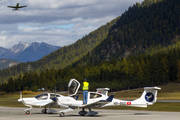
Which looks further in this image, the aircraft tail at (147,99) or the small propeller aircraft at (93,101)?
the aircraft tail at (147,99)

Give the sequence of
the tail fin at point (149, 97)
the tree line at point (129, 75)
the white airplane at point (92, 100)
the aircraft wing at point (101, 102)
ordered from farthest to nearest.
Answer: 1. the tree line at point (129, 75)
2. the tail fin at point (149, 97)
3. the white airplane at point (92, 100)
4. the aircraft wing at point (101, 102)

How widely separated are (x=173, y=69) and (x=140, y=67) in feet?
62.4

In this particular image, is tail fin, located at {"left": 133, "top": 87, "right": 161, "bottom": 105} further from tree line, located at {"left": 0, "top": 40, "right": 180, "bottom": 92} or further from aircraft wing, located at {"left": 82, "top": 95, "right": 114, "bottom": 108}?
tree line, located at {"left": 0, "top": 40, "right": 180, "bottom": 92}

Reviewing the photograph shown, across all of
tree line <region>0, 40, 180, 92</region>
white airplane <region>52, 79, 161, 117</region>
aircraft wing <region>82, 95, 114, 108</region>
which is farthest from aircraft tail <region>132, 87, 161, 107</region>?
tree line <region>0, 40, 180, 92</region>

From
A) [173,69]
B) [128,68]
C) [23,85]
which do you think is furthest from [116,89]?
[23,85]

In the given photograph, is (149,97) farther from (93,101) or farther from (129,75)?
(129,75)

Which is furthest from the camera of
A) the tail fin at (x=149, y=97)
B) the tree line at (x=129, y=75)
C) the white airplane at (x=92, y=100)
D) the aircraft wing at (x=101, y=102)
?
the tree line at (x=129, y=75)

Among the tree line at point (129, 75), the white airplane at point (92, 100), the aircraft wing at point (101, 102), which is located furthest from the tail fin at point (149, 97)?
the tree line at point (129, 75)

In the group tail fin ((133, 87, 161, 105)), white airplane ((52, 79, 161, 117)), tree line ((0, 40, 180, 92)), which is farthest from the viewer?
tree line ((0, 40, 180, 92))

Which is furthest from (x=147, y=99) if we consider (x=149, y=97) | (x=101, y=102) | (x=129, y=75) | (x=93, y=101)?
(x=129, y=75)

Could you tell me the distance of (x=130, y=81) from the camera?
5733 inches

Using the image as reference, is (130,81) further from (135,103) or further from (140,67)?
(135,103)

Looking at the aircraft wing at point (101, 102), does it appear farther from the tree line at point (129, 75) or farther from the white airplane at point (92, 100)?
the tree line at point (129, 75)

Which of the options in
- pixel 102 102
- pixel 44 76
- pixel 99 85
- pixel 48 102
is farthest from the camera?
pixel 44 76
